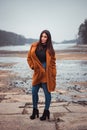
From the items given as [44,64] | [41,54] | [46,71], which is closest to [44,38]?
[41,54]

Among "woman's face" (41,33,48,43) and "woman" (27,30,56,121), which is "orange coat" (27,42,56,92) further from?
"woman's face" (41,33,48,43)

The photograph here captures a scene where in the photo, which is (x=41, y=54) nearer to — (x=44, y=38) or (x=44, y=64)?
(x=44, y=64)

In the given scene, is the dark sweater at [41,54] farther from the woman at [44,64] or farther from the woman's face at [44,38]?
the woman's face at [44,38]

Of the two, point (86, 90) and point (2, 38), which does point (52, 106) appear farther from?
point (2, 38)

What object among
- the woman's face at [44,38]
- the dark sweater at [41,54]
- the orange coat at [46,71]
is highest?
the woman's face at [44,38]

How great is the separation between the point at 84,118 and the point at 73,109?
0.83 m

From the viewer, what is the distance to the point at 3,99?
310 inches

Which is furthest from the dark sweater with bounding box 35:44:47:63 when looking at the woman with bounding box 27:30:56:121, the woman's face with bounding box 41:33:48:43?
the woman's face with bounding box 41:33:48:43

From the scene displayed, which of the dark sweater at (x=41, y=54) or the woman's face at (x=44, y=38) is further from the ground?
the woman's face at (x=44, y=38)

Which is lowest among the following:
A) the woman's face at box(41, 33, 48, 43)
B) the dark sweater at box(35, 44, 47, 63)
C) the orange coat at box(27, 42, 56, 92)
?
the orange coat at box(27, 42, 56, 92)

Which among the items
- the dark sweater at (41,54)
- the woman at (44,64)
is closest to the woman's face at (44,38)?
the woman at (44,64)

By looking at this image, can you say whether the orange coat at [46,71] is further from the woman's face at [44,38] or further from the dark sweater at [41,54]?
the woman's face at [44,38]

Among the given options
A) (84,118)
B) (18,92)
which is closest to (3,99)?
(18,92)

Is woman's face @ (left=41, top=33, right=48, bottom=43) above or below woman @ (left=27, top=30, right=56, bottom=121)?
above
